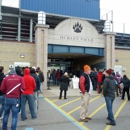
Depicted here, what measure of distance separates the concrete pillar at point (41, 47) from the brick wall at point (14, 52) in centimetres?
74

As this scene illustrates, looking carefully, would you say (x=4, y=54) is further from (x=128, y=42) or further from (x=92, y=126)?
(x=128, y=42)

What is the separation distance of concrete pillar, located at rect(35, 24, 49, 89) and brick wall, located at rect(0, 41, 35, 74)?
2.43 ft

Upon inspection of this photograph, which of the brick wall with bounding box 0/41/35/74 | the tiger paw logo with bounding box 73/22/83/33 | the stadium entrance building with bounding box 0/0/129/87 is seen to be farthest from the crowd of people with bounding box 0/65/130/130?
the tiger paw logo with bounding box 73/22/83/33

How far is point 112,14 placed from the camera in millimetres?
27781

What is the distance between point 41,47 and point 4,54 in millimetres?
3246

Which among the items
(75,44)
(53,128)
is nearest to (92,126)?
(53,128)

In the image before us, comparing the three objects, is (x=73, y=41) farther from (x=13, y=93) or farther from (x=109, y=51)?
(x=13, y=93)

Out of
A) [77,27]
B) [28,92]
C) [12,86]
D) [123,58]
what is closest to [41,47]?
[77,27]

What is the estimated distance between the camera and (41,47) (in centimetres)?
1570

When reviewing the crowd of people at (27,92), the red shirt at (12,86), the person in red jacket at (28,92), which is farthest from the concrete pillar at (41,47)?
the red shirt at (12,86)

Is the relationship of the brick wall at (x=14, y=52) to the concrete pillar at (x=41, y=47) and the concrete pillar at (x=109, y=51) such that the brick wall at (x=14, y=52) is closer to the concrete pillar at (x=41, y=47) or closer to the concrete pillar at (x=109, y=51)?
the concrete pillar at (x=41, y=47)

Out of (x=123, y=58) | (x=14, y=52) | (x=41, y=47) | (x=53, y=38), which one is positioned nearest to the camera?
(x=14, y=52)

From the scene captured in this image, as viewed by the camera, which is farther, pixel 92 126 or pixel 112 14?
pixel 112 14

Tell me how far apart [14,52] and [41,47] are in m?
2.42
